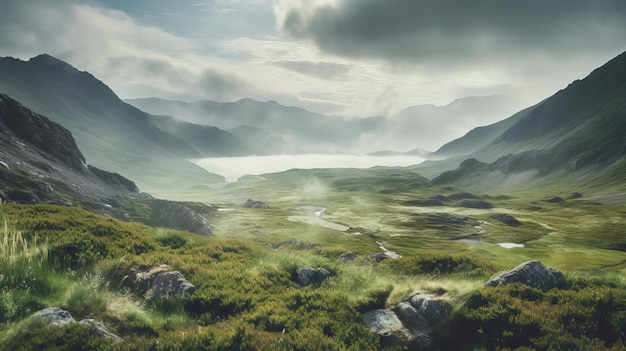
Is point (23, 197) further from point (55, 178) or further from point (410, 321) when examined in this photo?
point (410, 321)

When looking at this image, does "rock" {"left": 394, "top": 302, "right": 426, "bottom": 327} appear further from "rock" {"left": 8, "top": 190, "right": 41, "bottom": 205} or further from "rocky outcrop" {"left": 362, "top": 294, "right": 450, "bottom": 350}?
"rock" {"left": 8, "top": 190, "right": 41, "bottom": 205}

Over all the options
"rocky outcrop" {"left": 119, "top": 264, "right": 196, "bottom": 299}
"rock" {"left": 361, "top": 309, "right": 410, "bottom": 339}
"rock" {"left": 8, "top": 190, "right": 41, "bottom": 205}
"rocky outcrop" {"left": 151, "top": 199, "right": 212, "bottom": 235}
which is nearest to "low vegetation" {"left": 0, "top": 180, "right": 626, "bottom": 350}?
"rocky outcrop" {"left": 119, "top": 264, "right": 196, "bottom": 299}

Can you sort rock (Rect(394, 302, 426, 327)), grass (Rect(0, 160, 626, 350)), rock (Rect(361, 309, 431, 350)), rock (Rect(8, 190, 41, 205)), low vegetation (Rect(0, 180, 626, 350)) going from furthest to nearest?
1. rock (Rect(8, 190, 41, 205))
2. rock (Rect(394, 302, 426, 327))
3. rock (Rect(361, 309, 431, 350))
4. grass (Rect(0, 160, 626, 350))
5. low vegetation (Rect(0, 180, 626, 350))

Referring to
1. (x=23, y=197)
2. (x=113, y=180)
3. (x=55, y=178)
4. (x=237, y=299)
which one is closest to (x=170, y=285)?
(x=237, y=299)

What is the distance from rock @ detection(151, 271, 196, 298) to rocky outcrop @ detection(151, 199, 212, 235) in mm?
103954

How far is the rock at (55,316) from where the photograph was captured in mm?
10922

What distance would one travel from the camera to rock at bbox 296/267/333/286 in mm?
18109

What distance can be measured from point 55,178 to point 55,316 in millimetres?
146825

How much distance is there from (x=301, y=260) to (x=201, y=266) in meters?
5.51

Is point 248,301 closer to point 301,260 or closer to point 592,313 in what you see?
point 301,260

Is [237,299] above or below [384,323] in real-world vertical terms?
above

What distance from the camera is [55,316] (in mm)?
11211

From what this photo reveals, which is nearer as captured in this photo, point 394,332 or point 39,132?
point 394,332

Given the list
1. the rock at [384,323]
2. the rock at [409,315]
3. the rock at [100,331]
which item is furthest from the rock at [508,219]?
the rock at [100,331]
